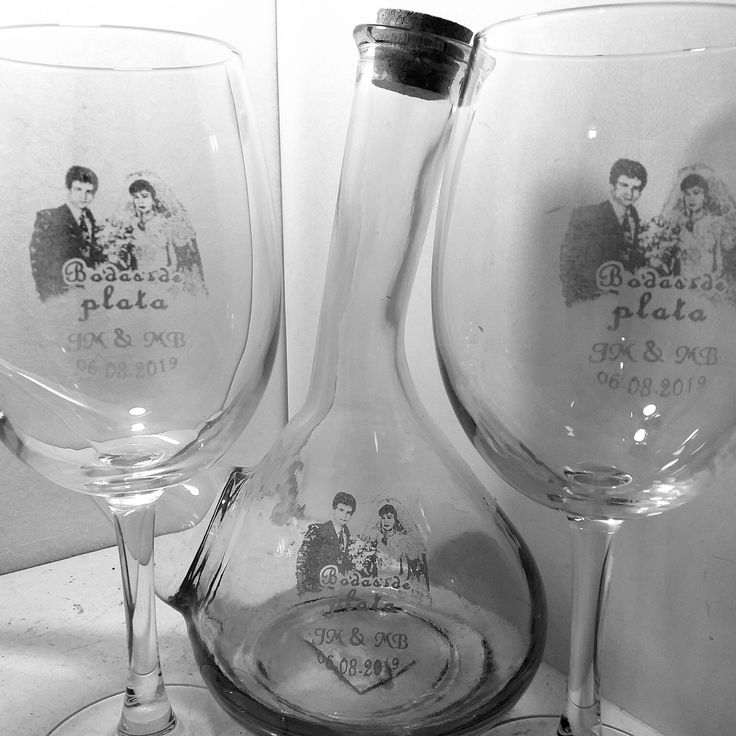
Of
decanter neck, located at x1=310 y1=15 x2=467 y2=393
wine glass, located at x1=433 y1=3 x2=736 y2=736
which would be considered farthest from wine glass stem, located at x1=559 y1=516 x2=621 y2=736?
decanter neck, located at x1=310 y1=15 x2=467 y2=393

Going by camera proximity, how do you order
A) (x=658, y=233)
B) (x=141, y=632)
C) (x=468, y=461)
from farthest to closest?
1. (x=468, y=461)
2. (x=141, y=632)
3. (x=658, y=233)

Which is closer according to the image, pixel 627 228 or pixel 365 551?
pixel 627 228

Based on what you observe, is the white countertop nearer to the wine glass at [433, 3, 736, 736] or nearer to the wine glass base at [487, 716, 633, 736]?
the wine glass base at [487, 716, 633, 736]

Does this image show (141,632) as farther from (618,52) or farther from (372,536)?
(618,52)

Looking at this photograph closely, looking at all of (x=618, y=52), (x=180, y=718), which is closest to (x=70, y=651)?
(x=180, y=718)

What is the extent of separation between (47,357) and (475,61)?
0.19 metres

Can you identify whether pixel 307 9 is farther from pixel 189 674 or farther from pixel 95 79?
pixel 189 674

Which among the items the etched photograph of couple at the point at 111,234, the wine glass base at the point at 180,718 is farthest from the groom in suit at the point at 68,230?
the wine glass base at the point at 180,718

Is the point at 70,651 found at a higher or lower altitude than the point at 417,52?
lower

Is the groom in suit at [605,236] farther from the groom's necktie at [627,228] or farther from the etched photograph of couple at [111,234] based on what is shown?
the etched photograph of couple at [111,234]

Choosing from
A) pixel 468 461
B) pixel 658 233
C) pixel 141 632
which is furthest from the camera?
pixel 468 461

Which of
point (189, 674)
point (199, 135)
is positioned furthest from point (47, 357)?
point (189, 674)

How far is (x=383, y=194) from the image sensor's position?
0.39 metres

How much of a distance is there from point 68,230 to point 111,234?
0.02 metres
